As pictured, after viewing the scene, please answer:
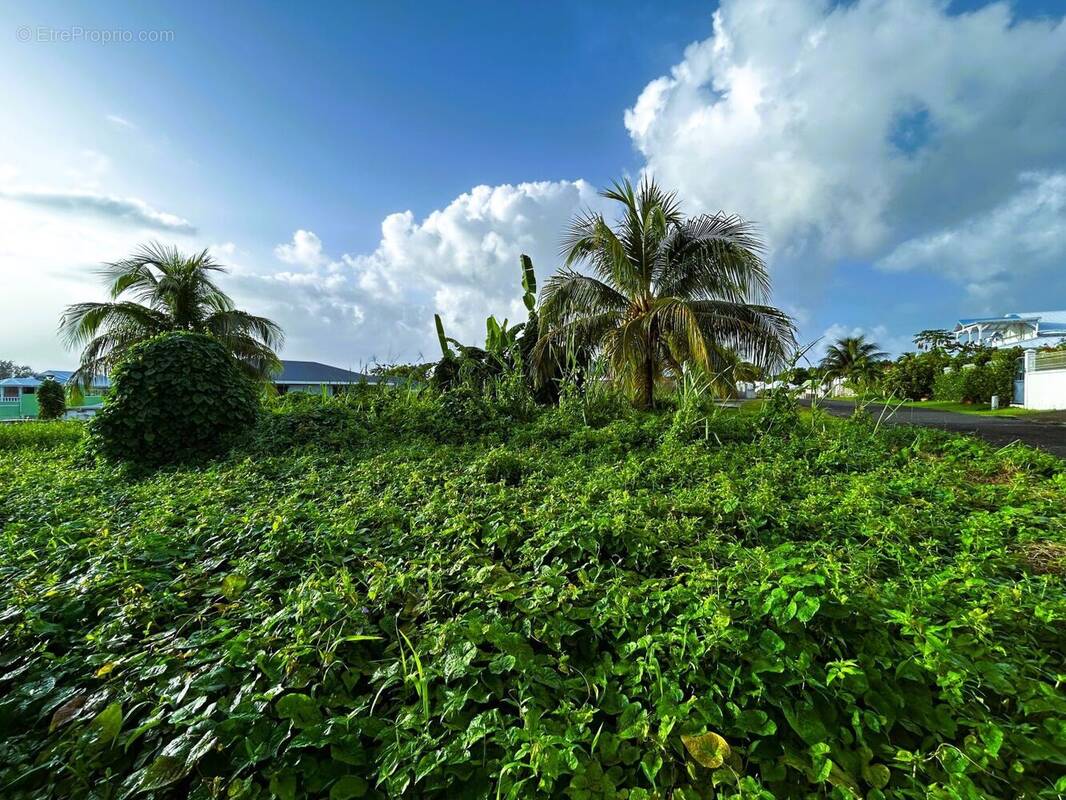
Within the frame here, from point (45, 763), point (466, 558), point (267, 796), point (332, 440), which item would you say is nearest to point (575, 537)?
point (466, 558)

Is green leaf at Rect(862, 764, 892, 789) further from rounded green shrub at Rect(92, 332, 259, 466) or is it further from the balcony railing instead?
the balcony railing

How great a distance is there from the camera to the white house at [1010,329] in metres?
42.2

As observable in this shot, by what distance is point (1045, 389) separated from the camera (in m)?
19.9

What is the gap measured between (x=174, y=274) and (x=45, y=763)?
1409 cm

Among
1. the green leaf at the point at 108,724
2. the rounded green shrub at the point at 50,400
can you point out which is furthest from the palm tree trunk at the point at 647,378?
the rounded green shrub at the point at 50,400

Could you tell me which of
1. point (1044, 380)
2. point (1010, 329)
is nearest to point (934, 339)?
point (1010, 329)

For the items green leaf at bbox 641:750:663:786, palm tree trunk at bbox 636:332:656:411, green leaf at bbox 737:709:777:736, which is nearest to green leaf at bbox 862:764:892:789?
green leaf at bbox 737:709:777:736

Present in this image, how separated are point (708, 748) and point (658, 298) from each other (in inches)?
352

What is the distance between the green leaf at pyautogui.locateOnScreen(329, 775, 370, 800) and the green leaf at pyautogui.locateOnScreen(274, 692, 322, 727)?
8.0 inches

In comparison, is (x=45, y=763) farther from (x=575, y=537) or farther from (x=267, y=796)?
(x=575, y=537)

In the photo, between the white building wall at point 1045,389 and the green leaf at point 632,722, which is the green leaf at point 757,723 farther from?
the white building wall at point 1045,389

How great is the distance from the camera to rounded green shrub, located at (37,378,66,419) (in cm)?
1862

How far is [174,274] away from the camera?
12445mm

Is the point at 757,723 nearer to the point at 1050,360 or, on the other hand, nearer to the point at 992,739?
the point at 992,739
